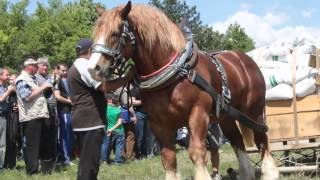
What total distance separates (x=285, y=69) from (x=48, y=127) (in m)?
4.14

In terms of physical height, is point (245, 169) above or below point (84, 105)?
below

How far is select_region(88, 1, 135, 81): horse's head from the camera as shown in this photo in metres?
4.29

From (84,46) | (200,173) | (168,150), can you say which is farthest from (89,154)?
(200,173)

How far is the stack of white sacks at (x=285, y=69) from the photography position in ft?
22.6

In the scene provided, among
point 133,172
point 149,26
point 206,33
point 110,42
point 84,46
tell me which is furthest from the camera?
point 206,33

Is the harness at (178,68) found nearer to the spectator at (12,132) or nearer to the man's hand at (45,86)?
the man's hand at (45,86)

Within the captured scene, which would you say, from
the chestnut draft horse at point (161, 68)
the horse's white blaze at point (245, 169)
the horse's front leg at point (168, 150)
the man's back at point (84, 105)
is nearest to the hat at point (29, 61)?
the man's back at point (84, 105)

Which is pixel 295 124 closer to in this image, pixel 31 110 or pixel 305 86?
pixel 305 86

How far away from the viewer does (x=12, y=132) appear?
30.8ft

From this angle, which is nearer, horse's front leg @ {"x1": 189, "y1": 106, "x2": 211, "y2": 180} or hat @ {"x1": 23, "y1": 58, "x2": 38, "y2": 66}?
horse's front leg @ {"x1": 189, "y1": 106, "x2": 211, "y2": 180}

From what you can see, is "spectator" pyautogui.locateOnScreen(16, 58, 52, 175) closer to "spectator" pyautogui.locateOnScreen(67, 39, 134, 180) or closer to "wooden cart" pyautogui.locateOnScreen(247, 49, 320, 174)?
"spectator" pyautogui.locateOnScreen(67, 39, 134, 180)

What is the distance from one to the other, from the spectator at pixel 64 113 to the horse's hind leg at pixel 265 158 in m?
4.09

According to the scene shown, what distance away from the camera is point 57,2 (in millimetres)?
55375

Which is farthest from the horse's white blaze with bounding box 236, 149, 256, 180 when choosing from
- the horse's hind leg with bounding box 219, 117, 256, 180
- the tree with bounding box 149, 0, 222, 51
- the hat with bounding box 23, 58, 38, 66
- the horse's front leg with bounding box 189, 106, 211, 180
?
the tree with bounding box 149, 0, 222, 51
